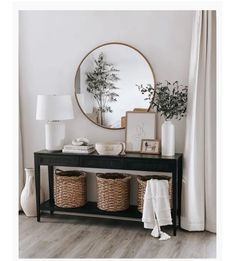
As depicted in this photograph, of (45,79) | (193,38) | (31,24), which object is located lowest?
(45,79)

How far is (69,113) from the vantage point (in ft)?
12.8

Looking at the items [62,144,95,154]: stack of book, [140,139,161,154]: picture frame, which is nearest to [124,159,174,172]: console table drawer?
[140,139,161,154]: picture frame

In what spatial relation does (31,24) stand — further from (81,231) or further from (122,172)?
(81,231)

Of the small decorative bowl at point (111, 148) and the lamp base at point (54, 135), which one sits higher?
the lamp base at point (54, 135)

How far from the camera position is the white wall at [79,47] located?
12.5ft

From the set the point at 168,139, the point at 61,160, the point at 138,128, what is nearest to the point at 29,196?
the point at 61,160

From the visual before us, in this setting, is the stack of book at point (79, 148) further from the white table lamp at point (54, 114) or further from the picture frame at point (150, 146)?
the picture frame at point (150, 146)

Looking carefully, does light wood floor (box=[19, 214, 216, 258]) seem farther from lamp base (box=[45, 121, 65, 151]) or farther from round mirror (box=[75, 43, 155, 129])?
round mirror (box=[75, 43, 155, 129])

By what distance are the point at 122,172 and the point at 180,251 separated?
113 centimetres

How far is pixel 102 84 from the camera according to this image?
4.01m

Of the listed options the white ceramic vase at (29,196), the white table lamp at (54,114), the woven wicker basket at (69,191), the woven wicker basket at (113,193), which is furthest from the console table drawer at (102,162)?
the white ceramic vase at (29,196)
